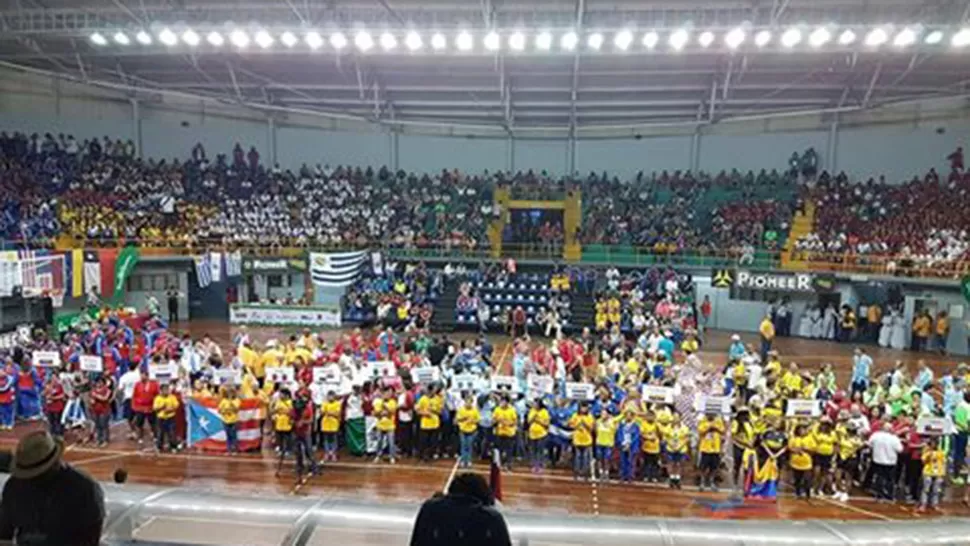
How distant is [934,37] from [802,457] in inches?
635

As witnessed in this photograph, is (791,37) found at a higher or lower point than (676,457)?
higher

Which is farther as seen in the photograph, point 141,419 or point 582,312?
point 582,312

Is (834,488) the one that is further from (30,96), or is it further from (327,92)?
(30,96)

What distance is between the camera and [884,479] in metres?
11.7

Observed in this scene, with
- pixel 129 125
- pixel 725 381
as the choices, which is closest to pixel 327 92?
pixel 129 125

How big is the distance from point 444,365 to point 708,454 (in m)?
6.39

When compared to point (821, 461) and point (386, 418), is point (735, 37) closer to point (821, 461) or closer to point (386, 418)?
point (821, 461)

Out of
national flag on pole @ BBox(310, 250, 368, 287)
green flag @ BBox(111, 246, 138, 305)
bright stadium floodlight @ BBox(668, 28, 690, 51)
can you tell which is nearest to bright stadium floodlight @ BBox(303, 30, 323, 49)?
national flag on pole @ BBox(310, 250, 368, 287)

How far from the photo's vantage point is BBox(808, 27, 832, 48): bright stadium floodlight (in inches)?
826

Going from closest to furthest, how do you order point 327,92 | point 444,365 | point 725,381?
1. point 725,381
2. point 444,365
3. point 327,92

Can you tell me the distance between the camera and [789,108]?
108 feet

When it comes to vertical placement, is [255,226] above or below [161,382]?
above

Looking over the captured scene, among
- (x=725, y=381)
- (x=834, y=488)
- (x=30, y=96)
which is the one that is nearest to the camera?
(x=834, y=488)

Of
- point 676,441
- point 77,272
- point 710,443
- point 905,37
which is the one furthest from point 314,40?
point 905,37
